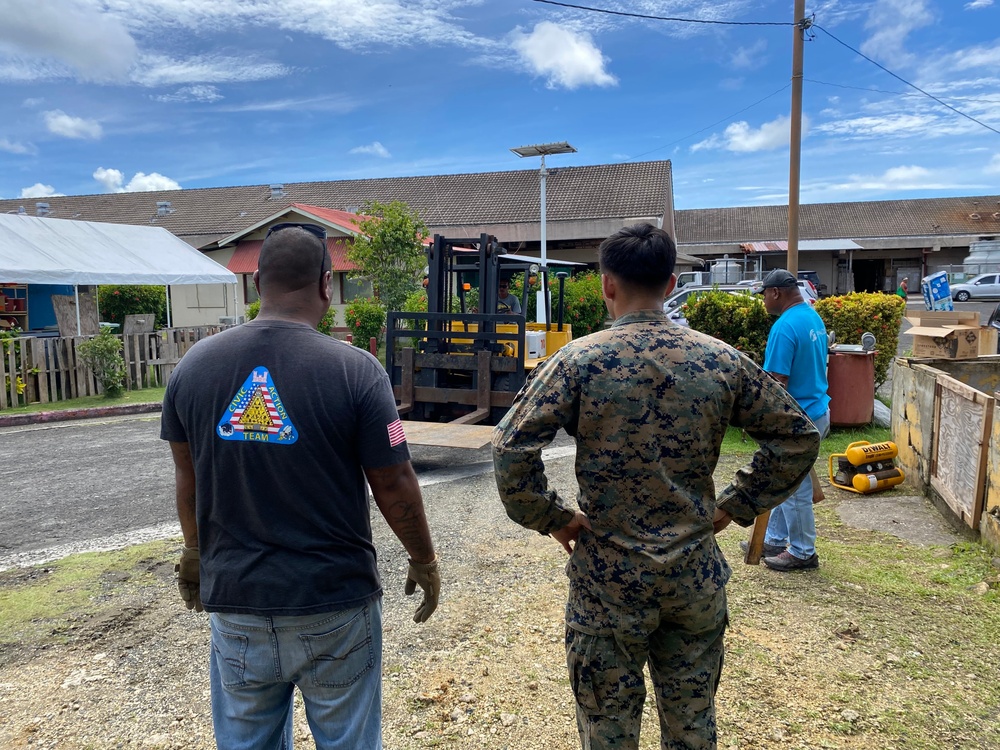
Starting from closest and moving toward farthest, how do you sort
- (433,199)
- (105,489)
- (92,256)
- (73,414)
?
(105,489)
(73,414)
(92,256)
(433,199)

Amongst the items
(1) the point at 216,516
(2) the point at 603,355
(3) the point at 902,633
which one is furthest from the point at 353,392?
(3) the point at 902,633

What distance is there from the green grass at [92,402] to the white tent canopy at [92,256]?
2.62m

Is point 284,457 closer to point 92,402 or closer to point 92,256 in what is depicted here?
point 92,402

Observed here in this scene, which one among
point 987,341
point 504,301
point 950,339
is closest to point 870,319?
point 987,341

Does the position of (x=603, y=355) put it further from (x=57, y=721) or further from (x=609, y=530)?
(x=57, y=721)

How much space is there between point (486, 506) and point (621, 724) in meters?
4.26

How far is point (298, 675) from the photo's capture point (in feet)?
6.86

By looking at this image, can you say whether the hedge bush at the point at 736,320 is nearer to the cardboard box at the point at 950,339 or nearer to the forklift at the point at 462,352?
the cardboard box at the point at 950,339

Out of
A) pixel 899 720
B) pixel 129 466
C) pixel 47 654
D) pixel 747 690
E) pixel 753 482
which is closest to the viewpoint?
pixel 753 482

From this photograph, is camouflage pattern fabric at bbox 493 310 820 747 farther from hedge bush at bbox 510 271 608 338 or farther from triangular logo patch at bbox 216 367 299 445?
hedge bush at bbox 510 271 608 338

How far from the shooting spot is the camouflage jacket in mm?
2176

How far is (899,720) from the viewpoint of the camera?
3195 millimetres

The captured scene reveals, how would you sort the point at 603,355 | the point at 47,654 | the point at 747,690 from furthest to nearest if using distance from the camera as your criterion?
the point at 47,654
the point at 747,690
the point at 603,355

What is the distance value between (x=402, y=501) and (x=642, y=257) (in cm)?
105
